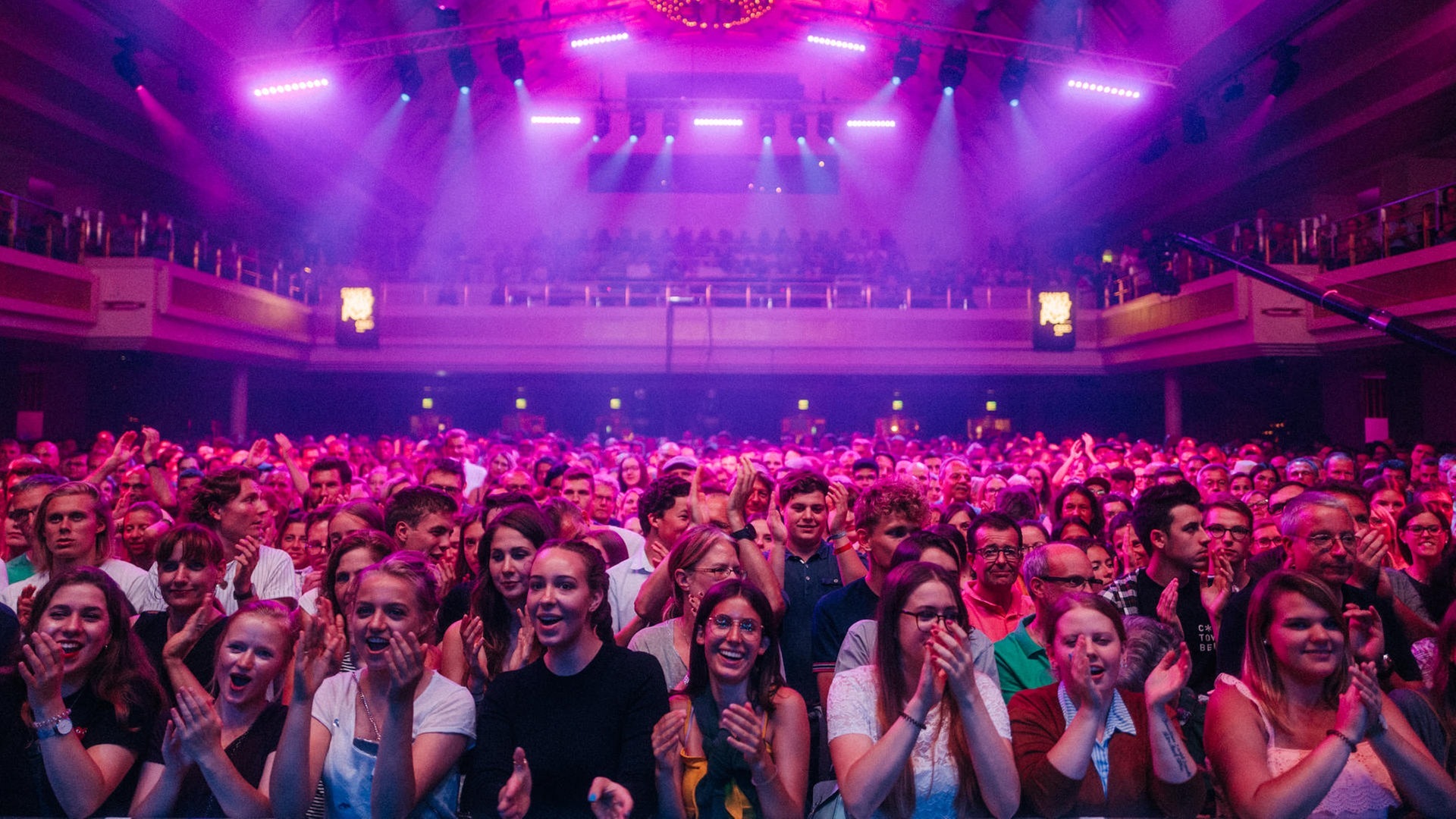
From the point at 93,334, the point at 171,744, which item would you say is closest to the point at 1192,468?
the point at 171,744

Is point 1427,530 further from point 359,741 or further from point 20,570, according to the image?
point 20,570

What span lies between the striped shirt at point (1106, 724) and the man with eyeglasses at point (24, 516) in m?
4.13

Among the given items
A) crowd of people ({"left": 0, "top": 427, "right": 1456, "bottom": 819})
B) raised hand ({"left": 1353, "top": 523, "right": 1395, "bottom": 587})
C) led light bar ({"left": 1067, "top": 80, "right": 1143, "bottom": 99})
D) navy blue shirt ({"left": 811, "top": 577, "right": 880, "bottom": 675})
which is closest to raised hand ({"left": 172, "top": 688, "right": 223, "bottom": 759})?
crowd of people ({"left": 0, "top": 427, "right": 1456, "bottom": 819})

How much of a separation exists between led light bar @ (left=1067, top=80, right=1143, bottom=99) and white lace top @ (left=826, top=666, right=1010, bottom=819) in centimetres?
1381

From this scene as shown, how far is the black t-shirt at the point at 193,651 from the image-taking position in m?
3.19

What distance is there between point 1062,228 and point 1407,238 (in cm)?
1318

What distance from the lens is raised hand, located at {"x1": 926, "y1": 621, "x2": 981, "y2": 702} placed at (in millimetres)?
2402

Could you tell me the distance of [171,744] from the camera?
2549 mm

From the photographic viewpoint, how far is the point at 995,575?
385 centimetres

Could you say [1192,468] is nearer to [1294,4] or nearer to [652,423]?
[1294,4]

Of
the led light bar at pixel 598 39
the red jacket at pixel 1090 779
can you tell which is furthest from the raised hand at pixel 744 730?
the led light bar at pixel 598 39

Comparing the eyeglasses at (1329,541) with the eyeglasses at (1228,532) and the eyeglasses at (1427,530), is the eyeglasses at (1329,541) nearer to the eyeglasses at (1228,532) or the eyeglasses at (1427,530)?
the eyeglasses at (1228,532)

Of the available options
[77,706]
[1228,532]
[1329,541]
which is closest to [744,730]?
[77,706]

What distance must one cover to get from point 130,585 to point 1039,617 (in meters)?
3.53
